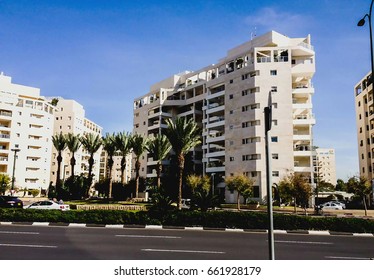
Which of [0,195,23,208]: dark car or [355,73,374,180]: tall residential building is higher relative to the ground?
[355,73,374,180]: tall residential building

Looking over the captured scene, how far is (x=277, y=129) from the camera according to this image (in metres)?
54.3

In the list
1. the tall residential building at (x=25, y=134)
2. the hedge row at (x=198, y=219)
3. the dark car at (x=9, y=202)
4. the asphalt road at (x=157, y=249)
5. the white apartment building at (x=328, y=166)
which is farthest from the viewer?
the white apartment building at (x=328, y=166)

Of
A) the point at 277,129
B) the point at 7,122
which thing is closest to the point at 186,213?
the point at 277,129

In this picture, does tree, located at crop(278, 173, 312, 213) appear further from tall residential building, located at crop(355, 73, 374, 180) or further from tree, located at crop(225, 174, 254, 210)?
tall residential building, located at crop(355, 73, 374, 180)

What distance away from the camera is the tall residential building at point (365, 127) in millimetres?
70562

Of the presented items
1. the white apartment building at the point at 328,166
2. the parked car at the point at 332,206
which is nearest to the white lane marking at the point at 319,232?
the parked car at the point at 332,206

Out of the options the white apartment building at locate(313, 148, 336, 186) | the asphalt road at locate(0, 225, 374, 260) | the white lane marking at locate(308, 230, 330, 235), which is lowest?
the white lane marking at locate(308, 230, 330, 235)

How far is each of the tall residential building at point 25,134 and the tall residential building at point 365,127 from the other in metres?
72.3

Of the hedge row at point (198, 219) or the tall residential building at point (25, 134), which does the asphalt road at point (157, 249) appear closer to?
the hedge row at point (198, 219)

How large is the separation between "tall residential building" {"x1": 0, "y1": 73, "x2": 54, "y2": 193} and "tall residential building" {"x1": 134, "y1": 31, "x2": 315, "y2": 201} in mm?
39679

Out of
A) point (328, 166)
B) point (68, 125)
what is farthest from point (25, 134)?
point (328, 166)

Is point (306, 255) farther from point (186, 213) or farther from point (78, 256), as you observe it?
point (186, 213)

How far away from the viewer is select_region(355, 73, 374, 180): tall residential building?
232 ft

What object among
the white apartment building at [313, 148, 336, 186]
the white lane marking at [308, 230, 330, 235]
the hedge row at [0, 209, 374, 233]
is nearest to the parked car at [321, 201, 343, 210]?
the hedge row at [0, 209, 374, 233]
